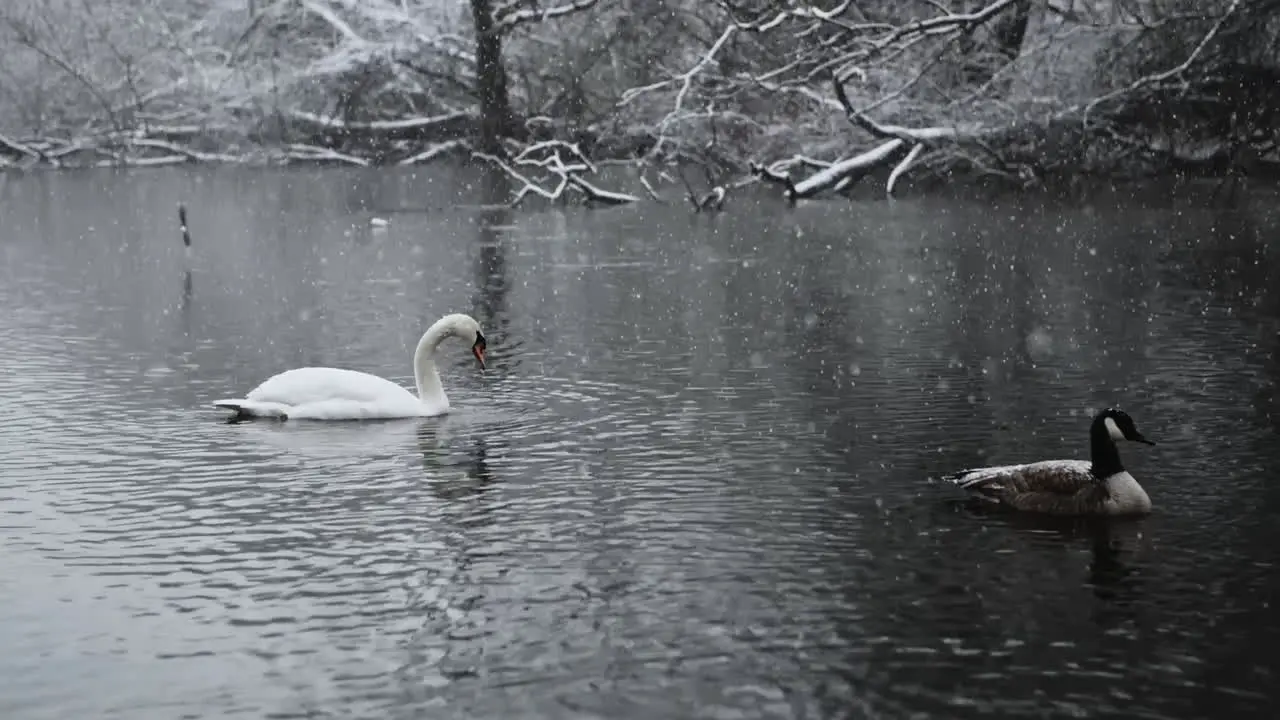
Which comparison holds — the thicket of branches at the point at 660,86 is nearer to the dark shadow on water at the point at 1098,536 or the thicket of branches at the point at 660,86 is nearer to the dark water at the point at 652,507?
the dark water at the point at 652,507

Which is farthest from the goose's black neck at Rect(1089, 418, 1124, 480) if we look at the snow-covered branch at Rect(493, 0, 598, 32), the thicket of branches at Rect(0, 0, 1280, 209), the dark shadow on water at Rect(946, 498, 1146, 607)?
the snow-covered branch at Rect(493, 0, 598, 32)

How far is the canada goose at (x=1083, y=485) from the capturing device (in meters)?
10.7

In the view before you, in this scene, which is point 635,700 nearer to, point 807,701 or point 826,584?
point 807,701

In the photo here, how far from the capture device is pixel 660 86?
40.2 meters

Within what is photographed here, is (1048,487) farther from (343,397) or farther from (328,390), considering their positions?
(328,390)

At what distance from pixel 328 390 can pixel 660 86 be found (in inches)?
1041

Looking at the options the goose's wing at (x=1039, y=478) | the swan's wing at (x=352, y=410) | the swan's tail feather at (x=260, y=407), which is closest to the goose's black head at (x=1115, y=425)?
the goose's wing at (x=1039, y=478)

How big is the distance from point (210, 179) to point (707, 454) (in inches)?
1698

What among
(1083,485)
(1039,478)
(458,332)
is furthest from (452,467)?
(1083,485)

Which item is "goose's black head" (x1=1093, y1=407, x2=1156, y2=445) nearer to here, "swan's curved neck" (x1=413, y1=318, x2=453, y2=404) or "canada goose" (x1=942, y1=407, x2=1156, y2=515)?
"canada goose" (x1=942, y1=407, x2=1156, y2=515)

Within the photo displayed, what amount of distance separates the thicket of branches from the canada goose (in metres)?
23.7

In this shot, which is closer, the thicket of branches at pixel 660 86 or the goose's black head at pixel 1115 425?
the goose's black head at pixel 1115 425

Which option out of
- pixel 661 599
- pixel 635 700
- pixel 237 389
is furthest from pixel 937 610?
Answer: pixel 237 389

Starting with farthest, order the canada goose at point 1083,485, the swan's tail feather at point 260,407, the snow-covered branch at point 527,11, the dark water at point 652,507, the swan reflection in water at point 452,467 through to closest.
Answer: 1. the snow-covered branch at point 527,11
2. the swan's tail feather at point 260,407
3. the swan reflection in water at point 452,467
4. the canada goose at point 1083,485
5. the dark water at point 652,507
